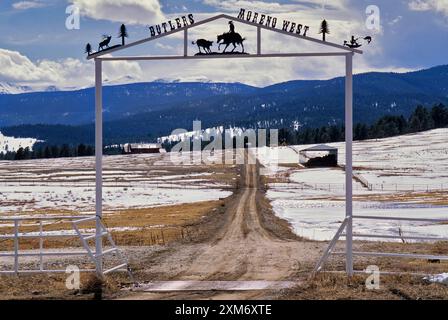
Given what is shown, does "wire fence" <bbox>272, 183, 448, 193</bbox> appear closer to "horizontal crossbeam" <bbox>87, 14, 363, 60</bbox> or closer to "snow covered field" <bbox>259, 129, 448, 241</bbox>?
"snow covered field" <bbox>259, 129, 448, 241</bbox>

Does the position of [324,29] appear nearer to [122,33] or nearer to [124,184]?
[122,33]

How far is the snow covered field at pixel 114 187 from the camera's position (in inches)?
2783

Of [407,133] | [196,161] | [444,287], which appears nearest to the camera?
[444,287]

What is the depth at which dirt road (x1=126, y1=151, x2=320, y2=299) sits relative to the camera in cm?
1902

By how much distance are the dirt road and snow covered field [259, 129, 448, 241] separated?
407cm

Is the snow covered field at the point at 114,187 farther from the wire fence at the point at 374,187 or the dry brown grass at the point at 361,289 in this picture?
the dry brown grass at the point at 361,289

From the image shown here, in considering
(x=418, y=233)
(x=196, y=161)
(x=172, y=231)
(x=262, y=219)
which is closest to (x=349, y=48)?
(x=418, y=233)

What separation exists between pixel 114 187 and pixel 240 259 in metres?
68.3

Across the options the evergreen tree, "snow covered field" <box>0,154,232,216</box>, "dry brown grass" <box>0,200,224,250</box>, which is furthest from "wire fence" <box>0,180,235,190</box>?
the evergreen tree

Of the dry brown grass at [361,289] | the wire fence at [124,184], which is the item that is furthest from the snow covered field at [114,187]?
the dry brown grass at [361,289]
